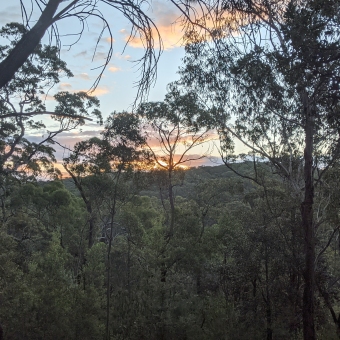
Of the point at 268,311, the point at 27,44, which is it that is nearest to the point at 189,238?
the point at 268,311

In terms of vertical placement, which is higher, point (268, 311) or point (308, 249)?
point (308, 249)

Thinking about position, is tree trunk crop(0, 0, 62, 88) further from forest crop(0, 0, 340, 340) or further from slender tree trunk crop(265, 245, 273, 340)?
slender tree trunk crop(265, 245, 273, 340)

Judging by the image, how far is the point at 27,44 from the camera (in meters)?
2.21

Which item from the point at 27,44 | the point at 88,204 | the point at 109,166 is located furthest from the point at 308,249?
the point at 88,204

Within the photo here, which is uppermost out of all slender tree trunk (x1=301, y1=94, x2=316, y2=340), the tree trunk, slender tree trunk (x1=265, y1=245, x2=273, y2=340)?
the tree trunk

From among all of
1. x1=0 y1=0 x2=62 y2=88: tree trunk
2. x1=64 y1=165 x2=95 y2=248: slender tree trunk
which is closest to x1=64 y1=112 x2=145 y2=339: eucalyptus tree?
x1=64 y1=165 x2=95 y2=248: slender tree trunk

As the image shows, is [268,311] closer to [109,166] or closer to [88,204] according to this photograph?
[109,166]

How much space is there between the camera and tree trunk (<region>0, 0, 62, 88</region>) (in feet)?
7.07

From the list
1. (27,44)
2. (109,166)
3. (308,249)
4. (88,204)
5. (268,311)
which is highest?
(109,166)

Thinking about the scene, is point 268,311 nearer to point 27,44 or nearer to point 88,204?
point 88,204

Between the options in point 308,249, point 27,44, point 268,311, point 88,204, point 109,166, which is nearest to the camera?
point 27,44

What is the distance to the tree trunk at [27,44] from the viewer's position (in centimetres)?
216

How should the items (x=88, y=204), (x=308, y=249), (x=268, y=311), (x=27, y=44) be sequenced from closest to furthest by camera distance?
(x=27, y=44), (x=308, y=249), (x=268, y=311), (x=88, y=204)

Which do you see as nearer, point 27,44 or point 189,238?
point 27,44
